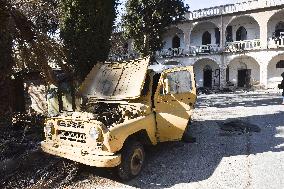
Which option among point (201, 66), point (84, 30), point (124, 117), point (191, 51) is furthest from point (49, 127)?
point (201, 66)

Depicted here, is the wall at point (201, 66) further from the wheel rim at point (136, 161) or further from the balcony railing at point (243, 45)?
the wheel rim at point (136, 161)

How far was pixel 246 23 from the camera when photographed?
29.4 meters

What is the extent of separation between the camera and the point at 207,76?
3253 cm

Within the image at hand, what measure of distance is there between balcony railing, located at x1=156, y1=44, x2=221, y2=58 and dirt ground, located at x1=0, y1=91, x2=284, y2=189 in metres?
20.6

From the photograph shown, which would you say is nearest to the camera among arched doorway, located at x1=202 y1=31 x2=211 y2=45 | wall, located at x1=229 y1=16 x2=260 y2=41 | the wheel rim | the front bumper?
the front bumper

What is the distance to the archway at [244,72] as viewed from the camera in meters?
29.4

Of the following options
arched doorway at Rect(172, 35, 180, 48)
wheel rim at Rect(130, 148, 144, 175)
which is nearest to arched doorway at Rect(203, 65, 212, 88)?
arched doorway at Rect(172, 35, 180, 48)

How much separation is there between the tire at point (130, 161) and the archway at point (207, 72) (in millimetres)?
25814

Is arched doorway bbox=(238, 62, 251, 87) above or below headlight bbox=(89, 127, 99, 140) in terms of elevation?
above

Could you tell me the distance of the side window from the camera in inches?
304

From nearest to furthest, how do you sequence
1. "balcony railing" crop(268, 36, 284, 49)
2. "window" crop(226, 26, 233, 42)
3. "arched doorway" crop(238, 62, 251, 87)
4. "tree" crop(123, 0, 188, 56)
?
"tree" crop(123, 0, 188, 56)
"balcony railing" crop(268, 36, 284, 49)
"arched doorway" crop(238, 62, 251, 87)
"window" crop(226, 26, 233, 42)

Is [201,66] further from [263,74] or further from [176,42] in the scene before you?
[263,74]

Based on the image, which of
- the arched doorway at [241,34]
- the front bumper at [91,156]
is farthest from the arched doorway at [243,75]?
the front bumper at [91,156]

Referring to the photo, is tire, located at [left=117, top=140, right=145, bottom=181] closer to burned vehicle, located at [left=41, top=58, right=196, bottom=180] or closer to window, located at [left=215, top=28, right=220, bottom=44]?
burned vehicle, located at [left=41, top=58, right=196, bottom=180]
